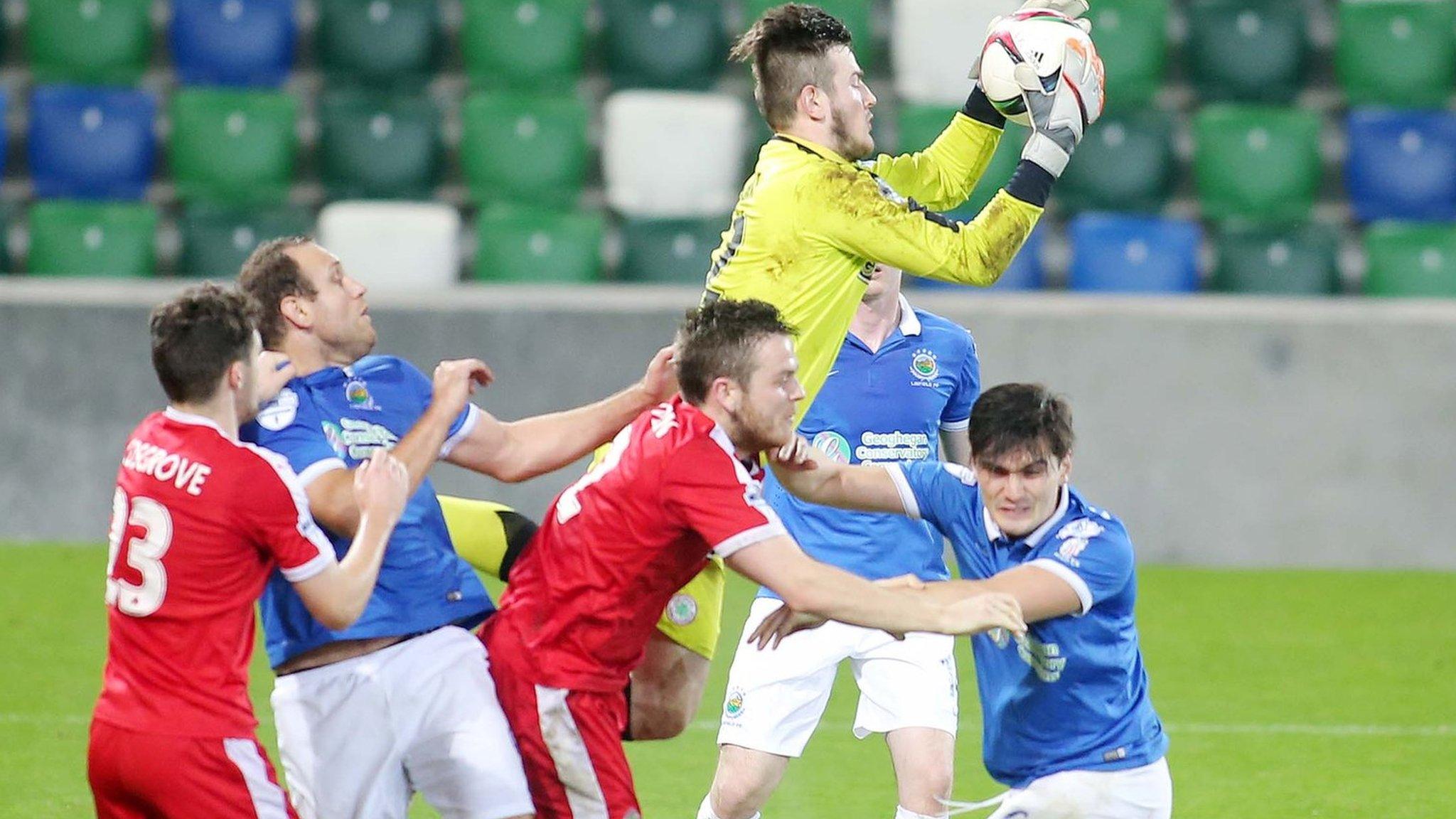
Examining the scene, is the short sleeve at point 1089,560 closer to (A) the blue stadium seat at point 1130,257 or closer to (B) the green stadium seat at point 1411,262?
(A) the blue stadium seat at point 1130,257

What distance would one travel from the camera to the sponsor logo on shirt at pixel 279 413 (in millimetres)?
4641

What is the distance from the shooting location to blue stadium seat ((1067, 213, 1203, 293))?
36.6 ft

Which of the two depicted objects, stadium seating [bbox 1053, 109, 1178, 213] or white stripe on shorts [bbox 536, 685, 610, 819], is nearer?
white stripe on shorts [bbox 536, 685, 610, 819]

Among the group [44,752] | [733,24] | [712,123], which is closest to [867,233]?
[44,752]

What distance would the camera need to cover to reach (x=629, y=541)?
4410 mm

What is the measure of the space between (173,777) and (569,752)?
2.81 feet

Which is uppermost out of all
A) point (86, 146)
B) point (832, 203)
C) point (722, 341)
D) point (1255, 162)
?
point (832, 203)

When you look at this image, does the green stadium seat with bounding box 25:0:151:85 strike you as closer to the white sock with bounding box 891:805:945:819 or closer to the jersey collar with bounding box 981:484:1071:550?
the white sock with bounding box 891:805:945:819

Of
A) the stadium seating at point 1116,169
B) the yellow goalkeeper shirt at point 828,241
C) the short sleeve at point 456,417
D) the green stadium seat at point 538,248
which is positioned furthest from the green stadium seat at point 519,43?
the short sleeve at point 456,417

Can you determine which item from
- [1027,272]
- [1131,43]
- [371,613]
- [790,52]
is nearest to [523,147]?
[1027,272]

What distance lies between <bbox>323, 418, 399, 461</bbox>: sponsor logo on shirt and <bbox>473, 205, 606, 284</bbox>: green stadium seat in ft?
21.0

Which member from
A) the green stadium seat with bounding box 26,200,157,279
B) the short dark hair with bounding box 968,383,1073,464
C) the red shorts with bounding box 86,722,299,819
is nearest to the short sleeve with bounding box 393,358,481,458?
the red shorts with bounding box 86,722,299,819

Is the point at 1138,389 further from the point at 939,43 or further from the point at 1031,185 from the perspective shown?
the point at 1031,185

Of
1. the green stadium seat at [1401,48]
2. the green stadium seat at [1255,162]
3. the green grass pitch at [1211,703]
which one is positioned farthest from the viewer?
the green stadium seat at [1401,48]
